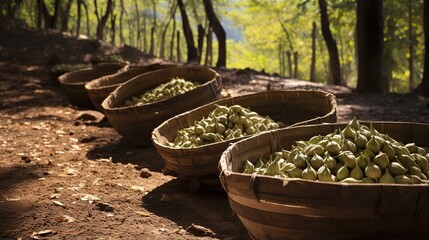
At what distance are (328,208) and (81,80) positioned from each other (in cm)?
916

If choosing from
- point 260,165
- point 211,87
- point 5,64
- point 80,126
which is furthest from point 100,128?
point 5,64

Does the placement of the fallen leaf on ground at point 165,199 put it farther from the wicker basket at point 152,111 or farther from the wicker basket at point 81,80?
the wicker basket at point 81,80

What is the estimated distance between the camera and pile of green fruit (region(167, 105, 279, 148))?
4.50m

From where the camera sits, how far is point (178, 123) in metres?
5.26

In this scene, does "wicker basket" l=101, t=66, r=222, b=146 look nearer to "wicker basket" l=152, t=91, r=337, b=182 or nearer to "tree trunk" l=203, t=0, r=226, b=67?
"wicker basket" l=152, t=91, r=337, b=182

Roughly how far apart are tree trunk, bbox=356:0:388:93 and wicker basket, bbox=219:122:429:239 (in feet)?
28.1

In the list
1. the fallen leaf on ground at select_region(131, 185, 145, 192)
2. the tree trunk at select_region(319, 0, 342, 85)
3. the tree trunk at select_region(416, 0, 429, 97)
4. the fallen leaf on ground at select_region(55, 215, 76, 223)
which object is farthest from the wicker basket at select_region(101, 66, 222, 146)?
the tree trunk at select_region(319, 0, 342, 85)

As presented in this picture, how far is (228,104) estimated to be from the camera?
220 inches

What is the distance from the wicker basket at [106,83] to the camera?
7750 millimetres

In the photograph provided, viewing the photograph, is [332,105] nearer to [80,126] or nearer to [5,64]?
[80,126]

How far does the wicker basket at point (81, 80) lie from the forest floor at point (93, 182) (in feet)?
1.00

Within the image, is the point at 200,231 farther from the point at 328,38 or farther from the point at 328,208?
the point at 328,38

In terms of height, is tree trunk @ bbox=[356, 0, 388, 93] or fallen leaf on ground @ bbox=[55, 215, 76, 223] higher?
tree trunk @ bbox=[356, 0, 388, 93]

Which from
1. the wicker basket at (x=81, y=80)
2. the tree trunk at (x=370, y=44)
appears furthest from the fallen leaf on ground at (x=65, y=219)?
the tree trunk at (x=370, y=44)
